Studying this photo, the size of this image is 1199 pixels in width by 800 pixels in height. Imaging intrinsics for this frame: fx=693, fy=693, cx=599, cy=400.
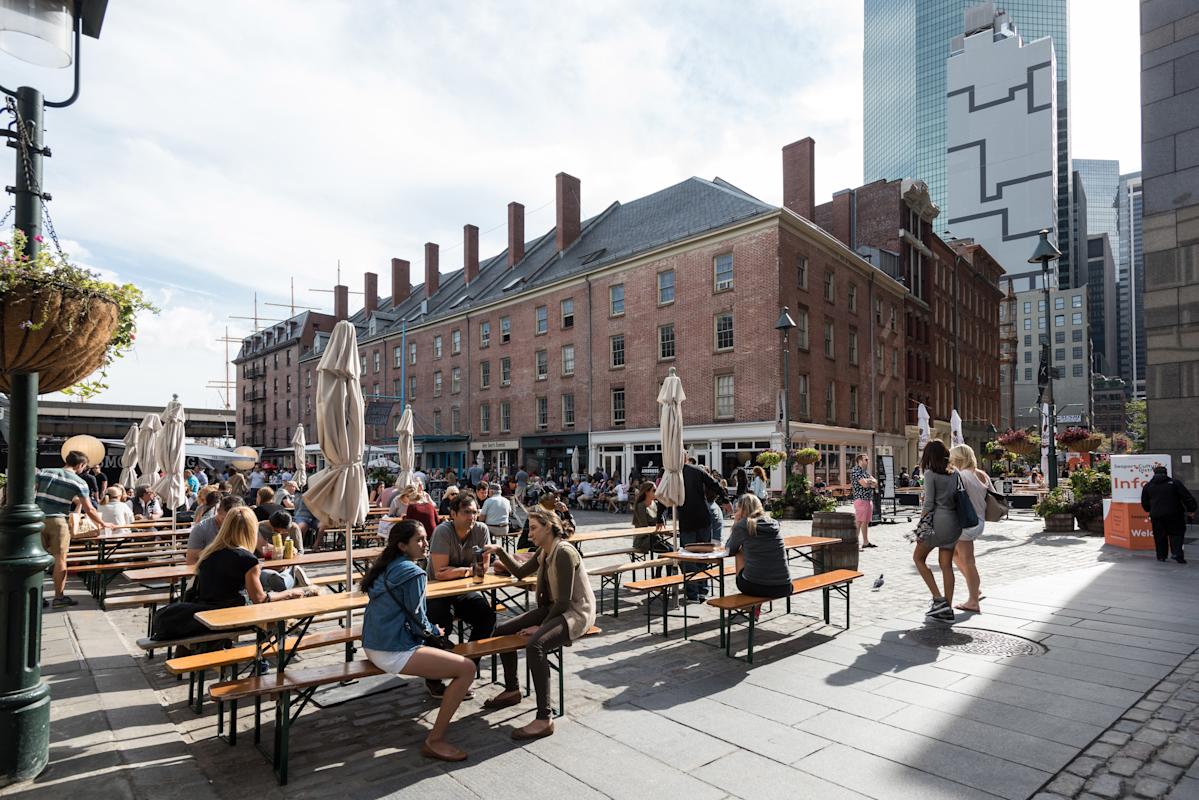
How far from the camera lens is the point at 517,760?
444 cm

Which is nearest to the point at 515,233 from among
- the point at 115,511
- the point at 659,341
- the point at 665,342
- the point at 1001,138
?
the point at 659,341

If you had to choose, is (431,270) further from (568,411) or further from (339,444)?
(339,444)

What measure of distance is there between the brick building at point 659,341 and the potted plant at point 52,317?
24809 millimetres

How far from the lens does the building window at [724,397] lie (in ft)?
94.7

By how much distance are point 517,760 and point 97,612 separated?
7.23 m

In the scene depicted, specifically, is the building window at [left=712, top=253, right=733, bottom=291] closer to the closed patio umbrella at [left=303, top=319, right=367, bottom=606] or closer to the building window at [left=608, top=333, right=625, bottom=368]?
the building window at [left=608, top=333, right=625, bottom=368]

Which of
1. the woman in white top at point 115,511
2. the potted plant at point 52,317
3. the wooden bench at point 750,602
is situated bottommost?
the wooden bench at point 750,602

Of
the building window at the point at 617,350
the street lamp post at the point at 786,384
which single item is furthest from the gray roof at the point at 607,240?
the street lamp post at the point at 786,384

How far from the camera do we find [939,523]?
7.97 meters

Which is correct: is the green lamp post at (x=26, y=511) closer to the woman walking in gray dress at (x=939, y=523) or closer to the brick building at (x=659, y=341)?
the woman walking in gray dress at (x=939, y=523)

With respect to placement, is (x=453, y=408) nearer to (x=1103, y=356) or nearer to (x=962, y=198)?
(x=962, y=198)

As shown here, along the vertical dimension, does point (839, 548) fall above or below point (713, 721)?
above

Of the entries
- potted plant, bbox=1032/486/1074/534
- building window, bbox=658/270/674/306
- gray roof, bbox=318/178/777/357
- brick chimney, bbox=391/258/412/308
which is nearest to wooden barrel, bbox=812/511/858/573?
potted plant, bbox=1032/486/1074/534

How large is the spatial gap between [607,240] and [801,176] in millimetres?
10348
